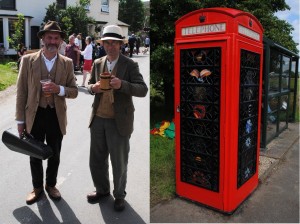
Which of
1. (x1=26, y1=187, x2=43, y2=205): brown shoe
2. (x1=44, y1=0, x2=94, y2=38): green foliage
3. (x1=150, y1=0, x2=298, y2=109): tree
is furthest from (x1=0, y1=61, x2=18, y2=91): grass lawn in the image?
(x1=26, y1=187, x2=43, y2=205): brown shoe

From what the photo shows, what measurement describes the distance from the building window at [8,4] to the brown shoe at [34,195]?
73.9 feet

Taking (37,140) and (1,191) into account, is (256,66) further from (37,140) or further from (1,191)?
(1,191)

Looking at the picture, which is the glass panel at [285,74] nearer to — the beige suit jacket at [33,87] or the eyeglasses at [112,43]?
the eyeglasses at [112,43]

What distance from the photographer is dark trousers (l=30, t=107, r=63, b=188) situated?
343cm

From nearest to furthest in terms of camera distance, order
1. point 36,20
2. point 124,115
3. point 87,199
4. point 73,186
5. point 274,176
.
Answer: point 124,115
point 87,199
point 73,186
point 274,176
point 36,20

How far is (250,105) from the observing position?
3.99 metres

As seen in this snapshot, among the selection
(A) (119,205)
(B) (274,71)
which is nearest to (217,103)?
(A) (119,205)

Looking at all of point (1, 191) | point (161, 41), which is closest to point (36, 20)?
point (161, 41)

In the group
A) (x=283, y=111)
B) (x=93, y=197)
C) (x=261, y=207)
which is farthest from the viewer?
(x=283, y=111)

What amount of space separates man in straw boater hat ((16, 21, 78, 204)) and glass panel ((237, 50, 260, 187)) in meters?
1.86

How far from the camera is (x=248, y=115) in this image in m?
3.95

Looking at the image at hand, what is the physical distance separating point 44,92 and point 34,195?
3.96 ft

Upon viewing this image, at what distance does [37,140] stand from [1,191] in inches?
36.5

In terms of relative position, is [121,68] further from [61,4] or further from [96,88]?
[61,4]
